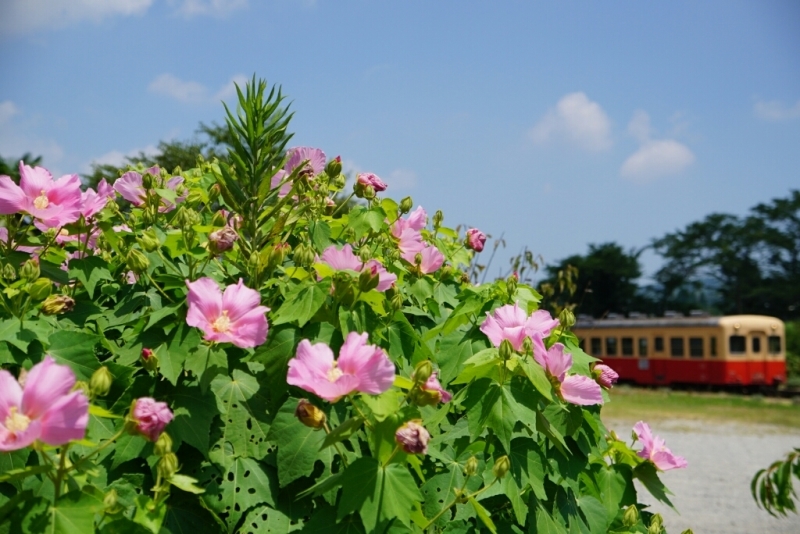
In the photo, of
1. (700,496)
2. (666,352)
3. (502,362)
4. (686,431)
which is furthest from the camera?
(666,352)

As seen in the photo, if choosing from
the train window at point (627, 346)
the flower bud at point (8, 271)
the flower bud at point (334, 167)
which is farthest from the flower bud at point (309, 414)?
the train window at point (627, 346)

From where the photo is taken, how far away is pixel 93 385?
3.76 ft

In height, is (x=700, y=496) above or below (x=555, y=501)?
below

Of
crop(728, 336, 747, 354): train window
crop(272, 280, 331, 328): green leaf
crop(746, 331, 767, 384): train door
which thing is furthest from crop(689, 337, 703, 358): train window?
crop(272, 280, 331, 328): green leaf

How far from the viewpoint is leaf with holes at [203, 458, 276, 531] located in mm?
1352

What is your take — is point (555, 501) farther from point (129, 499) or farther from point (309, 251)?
point (129, 499)

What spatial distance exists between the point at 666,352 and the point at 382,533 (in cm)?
1960

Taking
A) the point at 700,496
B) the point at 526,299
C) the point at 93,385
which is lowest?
the point at 700,496

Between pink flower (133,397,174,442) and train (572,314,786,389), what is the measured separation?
17.5 m

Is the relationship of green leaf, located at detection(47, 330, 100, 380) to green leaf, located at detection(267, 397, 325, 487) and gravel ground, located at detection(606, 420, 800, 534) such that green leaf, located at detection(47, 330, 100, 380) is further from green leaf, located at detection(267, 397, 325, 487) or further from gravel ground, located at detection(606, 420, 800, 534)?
gravel ground, located at detection(606, 420, 800, 534)

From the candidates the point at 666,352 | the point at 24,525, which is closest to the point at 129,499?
the point at 24,525

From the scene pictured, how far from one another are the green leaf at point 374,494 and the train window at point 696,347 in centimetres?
1908

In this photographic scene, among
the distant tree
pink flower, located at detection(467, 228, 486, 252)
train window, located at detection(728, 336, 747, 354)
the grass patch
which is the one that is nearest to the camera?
pink flower, located at detection(467, 228, 486, 252)

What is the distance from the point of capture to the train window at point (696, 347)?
62.0 feet
